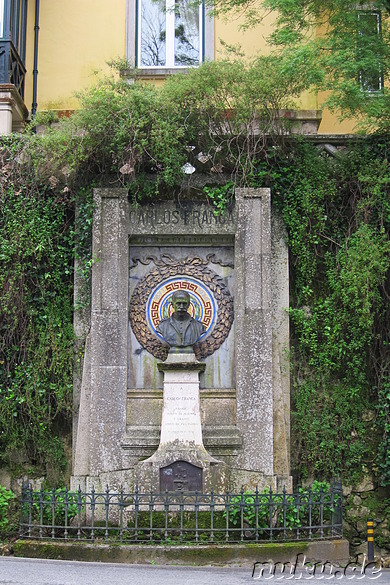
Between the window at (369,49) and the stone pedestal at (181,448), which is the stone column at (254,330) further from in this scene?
the window at (369,49)

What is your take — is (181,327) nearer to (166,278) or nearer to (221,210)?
(166,278)

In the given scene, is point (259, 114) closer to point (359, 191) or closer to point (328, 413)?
point (359, 191)

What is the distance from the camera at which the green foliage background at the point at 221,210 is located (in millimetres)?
11906

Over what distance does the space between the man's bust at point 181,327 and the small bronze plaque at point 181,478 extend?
161 cm

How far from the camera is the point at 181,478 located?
1091cm

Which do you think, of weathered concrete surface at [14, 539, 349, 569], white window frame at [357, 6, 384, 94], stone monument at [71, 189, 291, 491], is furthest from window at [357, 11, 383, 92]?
weathered concrete surface at [14, 539, 349, 569]

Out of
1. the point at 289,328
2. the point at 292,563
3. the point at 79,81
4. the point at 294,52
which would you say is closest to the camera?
the point at 292,563

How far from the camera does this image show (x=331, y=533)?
10.5 metres

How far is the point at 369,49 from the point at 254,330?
4.25 metres

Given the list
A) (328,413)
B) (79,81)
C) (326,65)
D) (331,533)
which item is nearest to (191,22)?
(79,81)

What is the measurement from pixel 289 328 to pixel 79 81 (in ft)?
20.0

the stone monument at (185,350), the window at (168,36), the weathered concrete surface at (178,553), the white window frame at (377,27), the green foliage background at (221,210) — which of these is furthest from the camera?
the window at (168,36)

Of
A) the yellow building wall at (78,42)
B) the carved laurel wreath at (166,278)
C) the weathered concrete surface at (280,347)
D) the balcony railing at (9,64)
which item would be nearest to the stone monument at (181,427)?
the carved laurel wreath at (166,278)

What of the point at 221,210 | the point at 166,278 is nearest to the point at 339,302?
→ the point at 221,210
